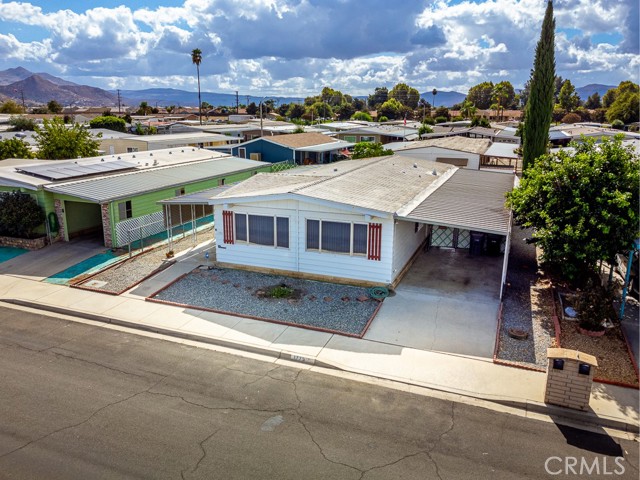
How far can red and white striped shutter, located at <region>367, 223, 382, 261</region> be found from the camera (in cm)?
1612

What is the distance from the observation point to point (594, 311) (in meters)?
13.4

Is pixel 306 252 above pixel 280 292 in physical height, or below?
above

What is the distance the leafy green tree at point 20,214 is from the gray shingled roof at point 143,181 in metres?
1.22

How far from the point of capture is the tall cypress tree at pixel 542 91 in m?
26.0

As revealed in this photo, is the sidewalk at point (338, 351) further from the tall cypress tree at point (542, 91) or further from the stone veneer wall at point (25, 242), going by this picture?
the tall cypress tree at point (542, 91)

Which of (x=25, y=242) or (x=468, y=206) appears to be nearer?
(x=468, y=206)

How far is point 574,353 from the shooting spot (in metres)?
10.1

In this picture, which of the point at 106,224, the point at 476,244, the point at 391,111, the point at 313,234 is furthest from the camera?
the point at 391,111

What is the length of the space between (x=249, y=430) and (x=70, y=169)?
65.0ft

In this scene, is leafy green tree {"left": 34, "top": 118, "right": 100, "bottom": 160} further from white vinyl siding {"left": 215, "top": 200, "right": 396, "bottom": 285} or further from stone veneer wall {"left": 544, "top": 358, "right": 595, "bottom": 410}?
stone veneer wall {"left": 544, "top": 358, "right": 595, "bottom": 410}

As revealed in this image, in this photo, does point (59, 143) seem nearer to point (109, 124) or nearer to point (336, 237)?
point (336, 237)

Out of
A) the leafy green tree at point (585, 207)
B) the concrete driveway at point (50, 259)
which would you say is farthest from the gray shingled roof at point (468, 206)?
the concrete driveway at point (50, 259)

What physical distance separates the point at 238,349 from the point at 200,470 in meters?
4.80

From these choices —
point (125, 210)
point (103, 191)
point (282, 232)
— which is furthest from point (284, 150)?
point (282, 232)
